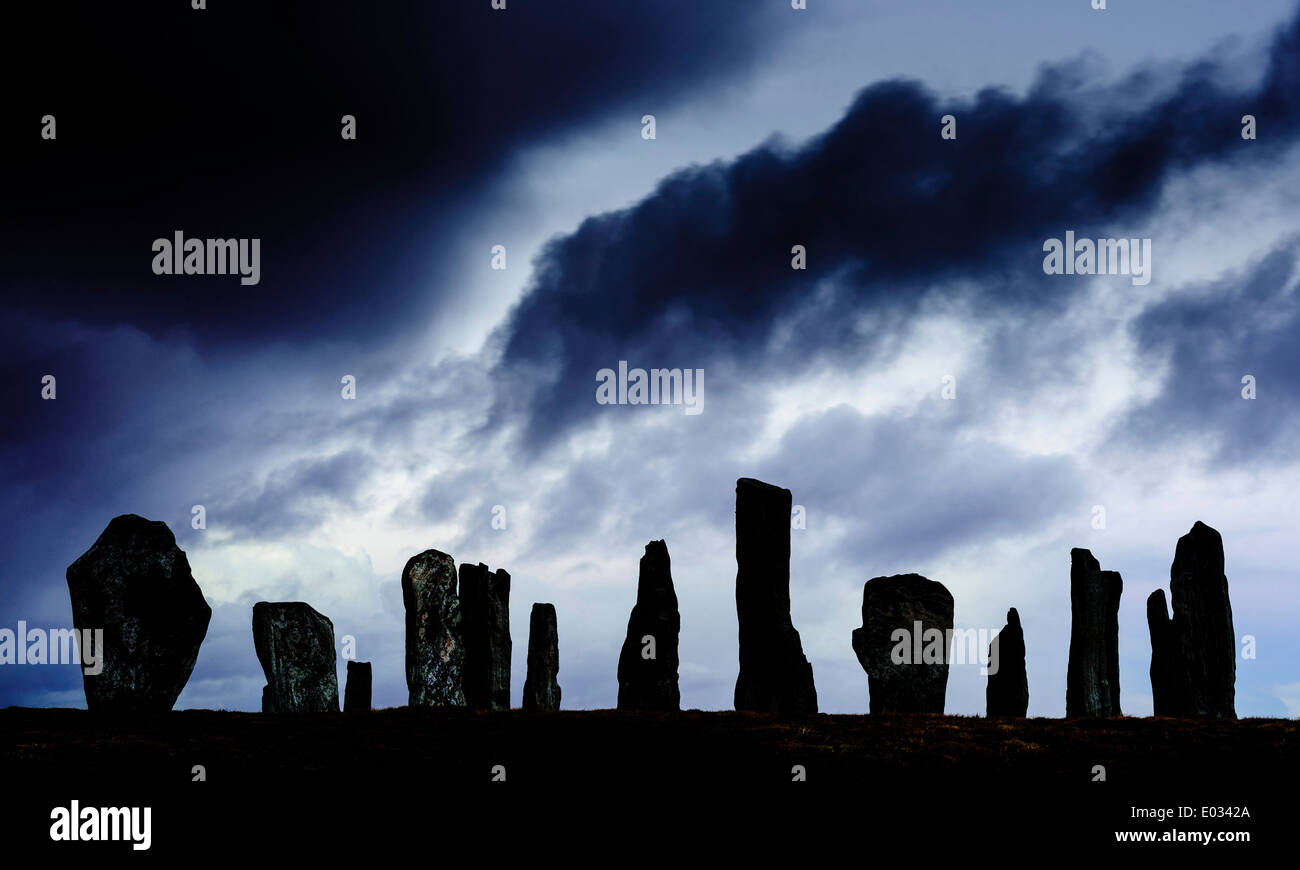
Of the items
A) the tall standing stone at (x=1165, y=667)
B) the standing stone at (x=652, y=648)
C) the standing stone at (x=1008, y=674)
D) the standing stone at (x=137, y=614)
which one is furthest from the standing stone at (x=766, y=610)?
the standing stone at (x=137, y=614)

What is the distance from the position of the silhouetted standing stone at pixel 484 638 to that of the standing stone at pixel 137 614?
5960 millimetres

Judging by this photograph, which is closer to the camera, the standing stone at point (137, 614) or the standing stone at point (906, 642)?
the standing stone at point (137, 614)

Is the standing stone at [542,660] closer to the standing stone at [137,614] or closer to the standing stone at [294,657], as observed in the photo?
the standing stone at [294,657]

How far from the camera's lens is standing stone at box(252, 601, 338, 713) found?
93.4 ft

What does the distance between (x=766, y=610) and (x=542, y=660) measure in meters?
6.03

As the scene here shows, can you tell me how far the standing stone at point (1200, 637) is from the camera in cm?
2936

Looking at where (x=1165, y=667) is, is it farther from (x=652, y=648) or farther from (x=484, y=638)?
(x=484, y=638)

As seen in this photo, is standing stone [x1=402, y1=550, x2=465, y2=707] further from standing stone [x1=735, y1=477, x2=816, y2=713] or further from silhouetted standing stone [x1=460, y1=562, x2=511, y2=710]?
standing stone [x1=735, y1=477, x2=816, y2=713]

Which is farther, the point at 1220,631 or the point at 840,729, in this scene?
the point at 1220,631

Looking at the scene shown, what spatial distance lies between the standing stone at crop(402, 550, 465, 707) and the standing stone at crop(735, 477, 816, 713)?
6.70 m

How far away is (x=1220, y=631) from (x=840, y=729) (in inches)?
468
